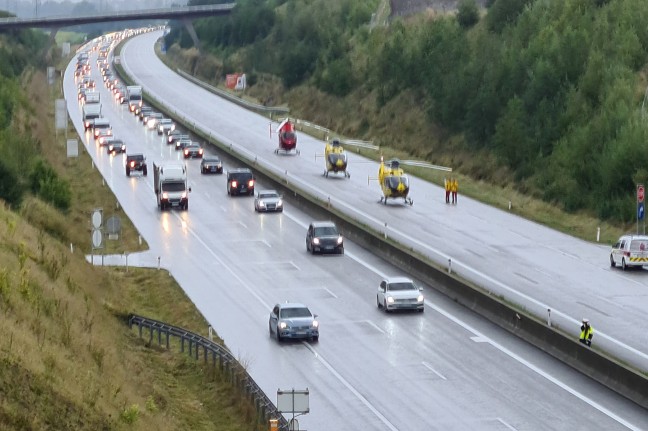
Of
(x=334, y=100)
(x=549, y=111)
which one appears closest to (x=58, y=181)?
(x=549, y=111)

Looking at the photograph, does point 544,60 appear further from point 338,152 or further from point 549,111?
point 338,152

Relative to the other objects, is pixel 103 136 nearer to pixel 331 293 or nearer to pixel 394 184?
pixel 394 184

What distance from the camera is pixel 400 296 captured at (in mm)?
43312

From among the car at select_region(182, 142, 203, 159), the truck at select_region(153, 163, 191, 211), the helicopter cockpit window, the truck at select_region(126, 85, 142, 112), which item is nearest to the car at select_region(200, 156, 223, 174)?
the car at select_region(182, 142, 203, 159)

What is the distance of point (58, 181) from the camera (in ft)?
214

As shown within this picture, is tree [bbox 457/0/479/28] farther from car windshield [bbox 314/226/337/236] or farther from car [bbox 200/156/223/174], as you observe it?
car windshield [bbox 314/226/337/236]

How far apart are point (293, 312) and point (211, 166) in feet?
144

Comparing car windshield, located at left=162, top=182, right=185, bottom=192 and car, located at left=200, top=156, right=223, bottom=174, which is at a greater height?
car windshield, located at left=162, top=182, right=185, bottom=192

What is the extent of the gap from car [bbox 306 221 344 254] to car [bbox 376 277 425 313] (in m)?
10.5

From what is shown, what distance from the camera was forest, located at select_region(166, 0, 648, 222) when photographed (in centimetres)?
6819

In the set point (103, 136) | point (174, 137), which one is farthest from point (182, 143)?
point (103, 136)

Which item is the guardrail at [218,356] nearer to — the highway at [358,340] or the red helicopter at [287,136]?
the highway at [358,340]

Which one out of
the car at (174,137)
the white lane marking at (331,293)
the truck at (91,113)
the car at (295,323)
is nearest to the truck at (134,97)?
the truck at (91,113)

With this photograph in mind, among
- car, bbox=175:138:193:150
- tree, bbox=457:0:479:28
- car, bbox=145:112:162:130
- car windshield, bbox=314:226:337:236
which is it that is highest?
tree, bbox=457:0:479:28
